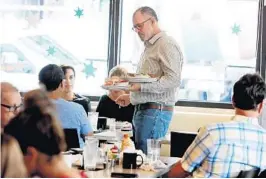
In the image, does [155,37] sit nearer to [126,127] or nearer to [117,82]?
[117,82]

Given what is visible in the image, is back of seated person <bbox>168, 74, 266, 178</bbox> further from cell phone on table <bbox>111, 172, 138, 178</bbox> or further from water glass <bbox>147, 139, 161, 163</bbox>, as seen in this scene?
water glass <bbox>147, 139, 161, 163</bbox>

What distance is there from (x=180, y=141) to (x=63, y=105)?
1.03 metres

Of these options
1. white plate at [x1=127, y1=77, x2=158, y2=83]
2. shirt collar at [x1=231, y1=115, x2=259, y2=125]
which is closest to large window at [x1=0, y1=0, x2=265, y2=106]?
white plate at [x1=127, y1=77, x2=158, y2=83]

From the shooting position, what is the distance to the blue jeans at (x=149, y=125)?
3.38 m

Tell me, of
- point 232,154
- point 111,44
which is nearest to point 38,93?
point 232,154

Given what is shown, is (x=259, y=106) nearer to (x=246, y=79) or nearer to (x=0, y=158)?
(x=246, y=79)

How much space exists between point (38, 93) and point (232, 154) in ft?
3.28

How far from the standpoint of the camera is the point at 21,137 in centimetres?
152

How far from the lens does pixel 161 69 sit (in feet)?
11.1

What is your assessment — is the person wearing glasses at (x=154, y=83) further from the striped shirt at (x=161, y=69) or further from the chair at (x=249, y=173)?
the chair at (x=249, y=173)

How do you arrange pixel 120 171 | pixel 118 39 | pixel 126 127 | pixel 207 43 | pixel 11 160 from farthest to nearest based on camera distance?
pixel 118 39 → pixel 207 43 → pixel 126 127 → pixel 120 171 → pixel 11 160

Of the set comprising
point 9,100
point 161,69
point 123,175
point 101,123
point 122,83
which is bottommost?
point 123,175

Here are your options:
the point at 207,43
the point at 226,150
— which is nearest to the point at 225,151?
the point at 226,150

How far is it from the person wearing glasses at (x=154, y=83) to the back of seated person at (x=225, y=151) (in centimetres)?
108
